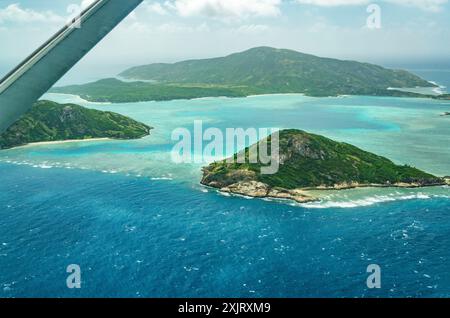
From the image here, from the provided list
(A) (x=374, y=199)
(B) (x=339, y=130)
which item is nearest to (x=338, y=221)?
(A) (x=374, y=199)

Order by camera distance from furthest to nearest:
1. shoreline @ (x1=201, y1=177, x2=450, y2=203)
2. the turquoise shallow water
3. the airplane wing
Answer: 1. shoreline @ (x1=201, y1=177, x2=450, y2=203)
2. the turquoise shallow water
3. the airplane wing

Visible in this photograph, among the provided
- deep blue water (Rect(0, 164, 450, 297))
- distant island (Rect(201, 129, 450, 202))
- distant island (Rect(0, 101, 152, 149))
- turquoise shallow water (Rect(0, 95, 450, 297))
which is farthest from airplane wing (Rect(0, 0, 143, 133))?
distant island (Rect(0, 101, 152, 149))

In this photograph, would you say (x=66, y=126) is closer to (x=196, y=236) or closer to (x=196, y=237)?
(x=196, y=236)

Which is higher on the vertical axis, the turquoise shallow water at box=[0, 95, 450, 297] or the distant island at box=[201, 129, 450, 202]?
the distant island at box=[201, 129, 450, 202]

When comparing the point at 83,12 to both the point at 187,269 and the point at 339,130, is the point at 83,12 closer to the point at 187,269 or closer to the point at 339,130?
the point at 187,269

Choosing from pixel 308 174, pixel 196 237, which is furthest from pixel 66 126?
pixel 196 237

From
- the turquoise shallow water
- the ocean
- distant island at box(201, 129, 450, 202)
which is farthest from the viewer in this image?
distant island at box(201, 129, 450, 202)

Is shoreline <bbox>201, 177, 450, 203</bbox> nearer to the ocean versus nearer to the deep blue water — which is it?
the ocean
